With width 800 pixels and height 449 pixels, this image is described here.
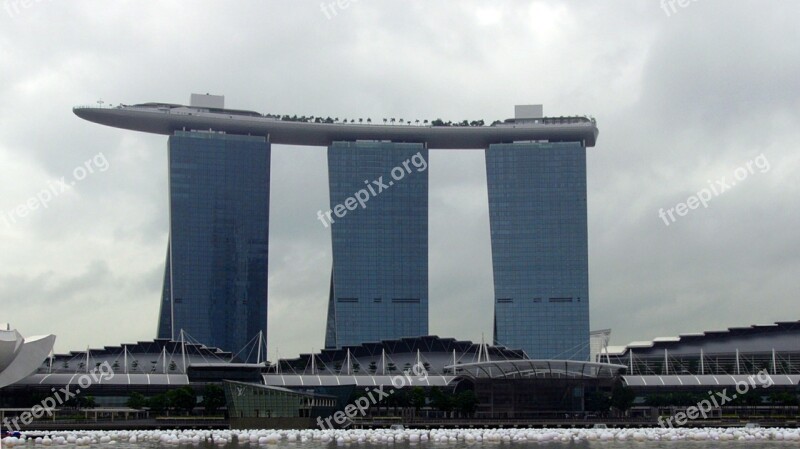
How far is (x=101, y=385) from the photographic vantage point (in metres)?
154

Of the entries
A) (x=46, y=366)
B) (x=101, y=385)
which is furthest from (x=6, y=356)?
(x=46, y=366)

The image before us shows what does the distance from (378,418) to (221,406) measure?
22.5 m
